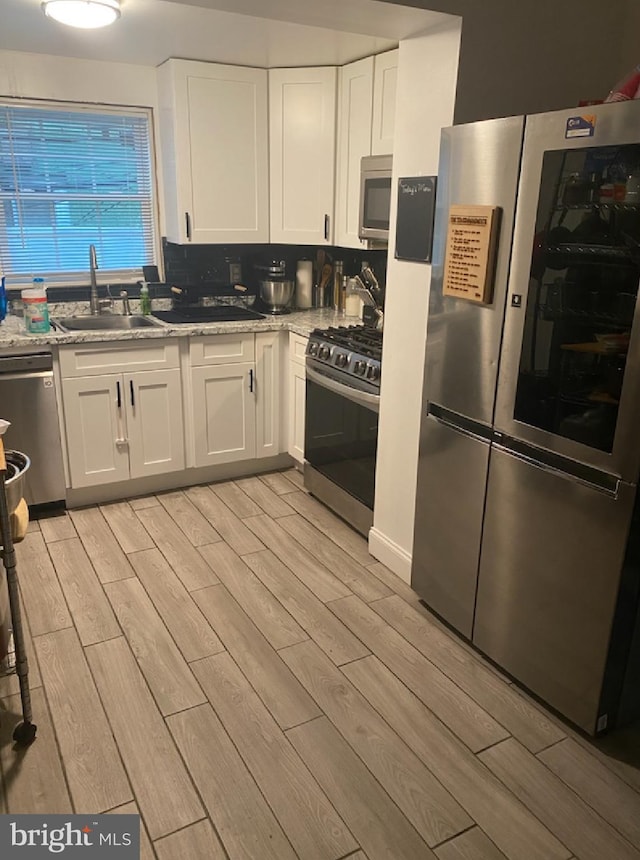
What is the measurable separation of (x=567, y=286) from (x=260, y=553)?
1921 mm

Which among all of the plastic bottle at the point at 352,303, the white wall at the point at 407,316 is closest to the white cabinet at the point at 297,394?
the plastic bottle at the point at 352,303

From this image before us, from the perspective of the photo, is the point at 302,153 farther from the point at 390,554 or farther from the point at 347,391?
the point at 390,554

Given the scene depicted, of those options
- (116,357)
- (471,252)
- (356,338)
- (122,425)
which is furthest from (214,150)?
(471,252)

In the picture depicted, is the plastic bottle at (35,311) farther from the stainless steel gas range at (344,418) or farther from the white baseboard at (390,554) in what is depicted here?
the white baseboard at (390,554)

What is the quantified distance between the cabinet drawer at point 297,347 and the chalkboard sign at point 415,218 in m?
1.14

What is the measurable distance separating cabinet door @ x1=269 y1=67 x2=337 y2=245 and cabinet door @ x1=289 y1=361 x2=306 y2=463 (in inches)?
31.2

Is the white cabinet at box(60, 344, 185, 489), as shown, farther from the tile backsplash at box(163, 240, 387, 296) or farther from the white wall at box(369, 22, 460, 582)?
the white wall at box(369, 22, 460, 582)

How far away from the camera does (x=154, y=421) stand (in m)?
3.74

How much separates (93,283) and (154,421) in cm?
92

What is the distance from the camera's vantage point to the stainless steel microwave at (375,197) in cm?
329

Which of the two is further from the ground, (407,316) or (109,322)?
(407,316)

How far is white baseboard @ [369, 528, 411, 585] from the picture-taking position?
297 cm

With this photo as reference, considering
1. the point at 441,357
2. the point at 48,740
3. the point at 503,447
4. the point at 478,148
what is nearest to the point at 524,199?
the point at 478,148

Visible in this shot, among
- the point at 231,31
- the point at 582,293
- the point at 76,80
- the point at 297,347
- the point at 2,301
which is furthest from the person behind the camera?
the point at 297,347
